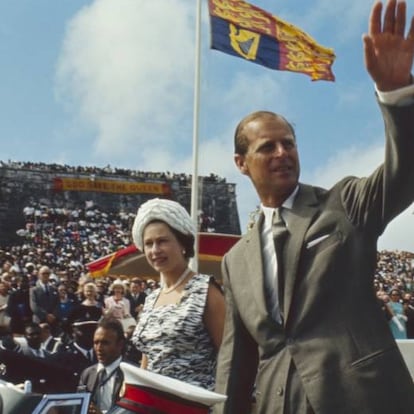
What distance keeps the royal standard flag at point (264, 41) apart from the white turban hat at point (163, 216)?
8929mm

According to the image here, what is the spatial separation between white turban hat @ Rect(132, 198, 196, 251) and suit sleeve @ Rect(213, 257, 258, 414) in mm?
596

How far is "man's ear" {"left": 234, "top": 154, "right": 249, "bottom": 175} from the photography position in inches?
86.7

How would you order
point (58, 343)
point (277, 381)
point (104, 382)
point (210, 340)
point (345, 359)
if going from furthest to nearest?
point (58, 343)
point (104, 382)
point (210, 340)
point (277, 381)
point (345, 359)

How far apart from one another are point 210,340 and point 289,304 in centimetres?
85

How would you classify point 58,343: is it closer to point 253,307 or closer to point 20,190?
point 253,307

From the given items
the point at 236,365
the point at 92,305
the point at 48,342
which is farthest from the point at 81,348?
the point at 236,365

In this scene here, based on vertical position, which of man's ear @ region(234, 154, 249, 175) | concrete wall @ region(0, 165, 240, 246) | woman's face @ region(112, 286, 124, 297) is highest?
concrete wall @ region(0, 165, 240, 246)

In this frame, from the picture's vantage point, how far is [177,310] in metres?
2.75

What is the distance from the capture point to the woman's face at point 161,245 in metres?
2.79

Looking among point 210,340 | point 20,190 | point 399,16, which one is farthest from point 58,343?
point 20,190

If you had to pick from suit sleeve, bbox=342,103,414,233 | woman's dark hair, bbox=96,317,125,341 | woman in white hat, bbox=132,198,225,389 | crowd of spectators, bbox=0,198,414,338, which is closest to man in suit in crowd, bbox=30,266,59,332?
woman's dark hair, bbox=96,317,125,341

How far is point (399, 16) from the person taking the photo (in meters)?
1.68

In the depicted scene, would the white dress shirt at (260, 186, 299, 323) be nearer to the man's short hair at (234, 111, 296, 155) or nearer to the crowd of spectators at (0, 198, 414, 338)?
the man's short hair at (234, 111, 296, 155)

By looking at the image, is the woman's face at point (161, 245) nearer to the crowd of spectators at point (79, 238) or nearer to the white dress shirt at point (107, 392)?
the white dress shirt at point (107, 392)
